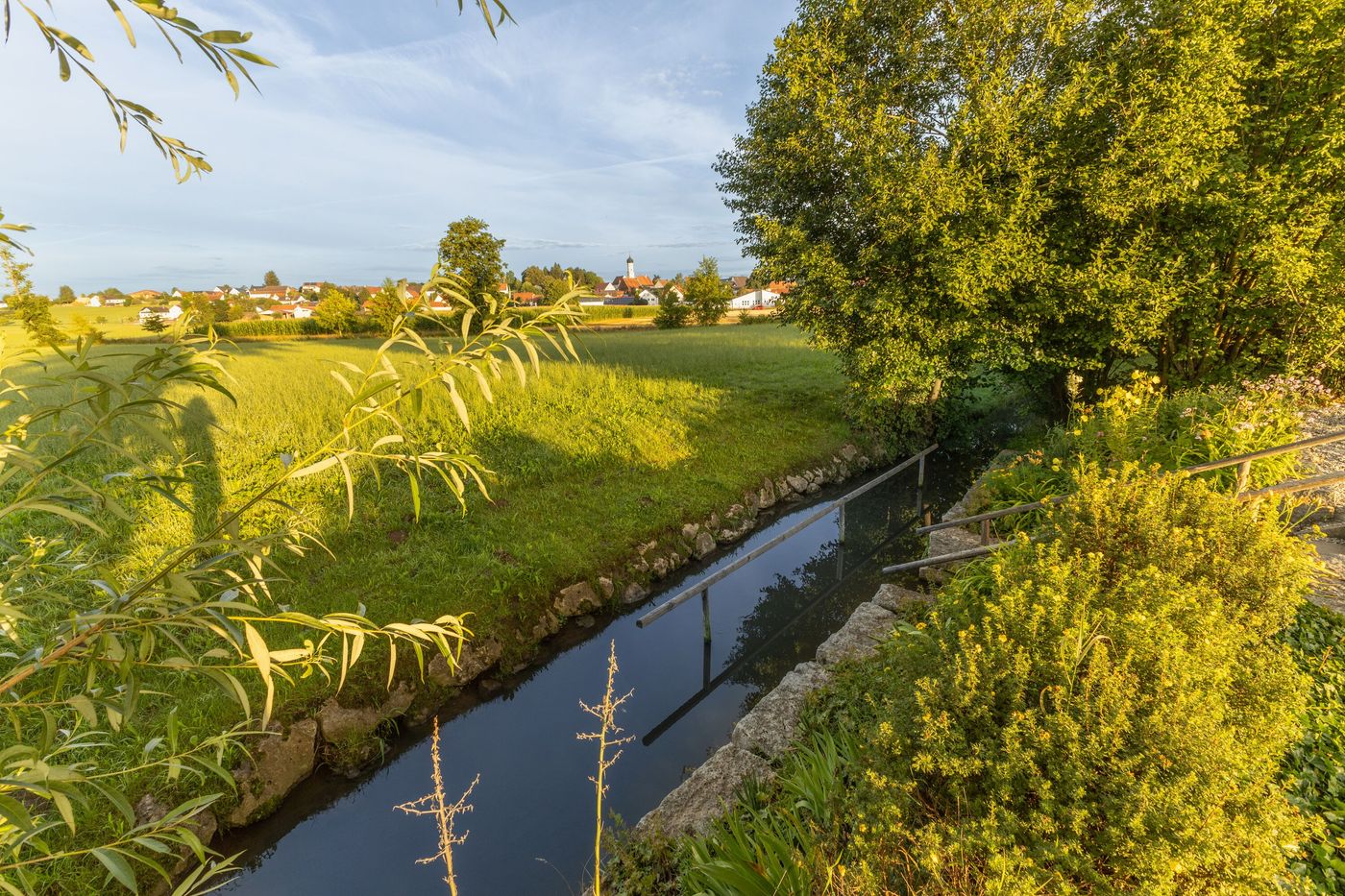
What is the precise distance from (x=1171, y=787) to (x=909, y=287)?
31.6 ft

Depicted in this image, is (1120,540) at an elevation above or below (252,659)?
below

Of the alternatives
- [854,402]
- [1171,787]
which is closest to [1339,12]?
[854,402]

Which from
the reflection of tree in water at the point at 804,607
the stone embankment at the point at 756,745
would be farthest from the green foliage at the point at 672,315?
the stone embankment at the point at 756,745

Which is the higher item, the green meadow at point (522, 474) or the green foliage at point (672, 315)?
the green foliage at point (672, 315)

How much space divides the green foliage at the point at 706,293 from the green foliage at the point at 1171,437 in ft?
137

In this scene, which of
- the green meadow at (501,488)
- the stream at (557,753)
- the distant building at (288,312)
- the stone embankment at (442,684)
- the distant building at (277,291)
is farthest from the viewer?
the distant building at (277,291)

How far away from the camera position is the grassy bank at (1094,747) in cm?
218

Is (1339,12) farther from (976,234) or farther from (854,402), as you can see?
(854,402)

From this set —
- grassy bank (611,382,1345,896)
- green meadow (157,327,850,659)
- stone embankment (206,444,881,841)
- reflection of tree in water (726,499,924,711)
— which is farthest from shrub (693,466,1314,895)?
reflection of tree in water (726,499,924,711)

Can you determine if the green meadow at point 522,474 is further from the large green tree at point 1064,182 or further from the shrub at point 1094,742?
the large green tree at point 1064,182

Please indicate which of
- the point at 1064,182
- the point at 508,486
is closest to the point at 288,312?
the point at 508,486

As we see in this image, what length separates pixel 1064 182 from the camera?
8.88 m

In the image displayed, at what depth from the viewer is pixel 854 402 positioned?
14.4 meters

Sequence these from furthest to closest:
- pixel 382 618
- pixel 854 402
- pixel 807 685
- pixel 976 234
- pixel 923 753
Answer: pixel 854 402 → pixel 976 234 → pixel 382 618 → pixel 807 685 → pixel 923 753
